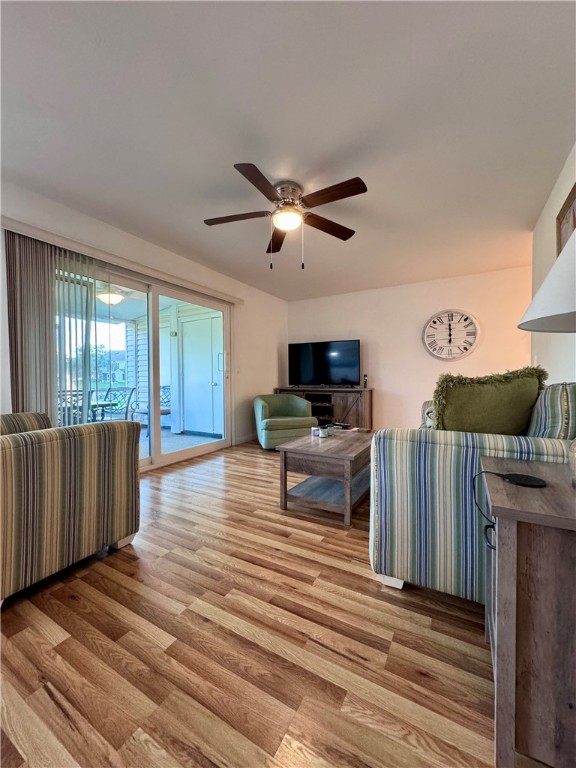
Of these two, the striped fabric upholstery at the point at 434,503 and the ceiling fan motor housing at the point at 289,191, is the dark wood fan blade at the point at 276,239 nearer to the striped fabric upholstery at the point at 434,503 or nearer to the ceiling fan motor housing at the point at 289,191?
the ceiling fan motor housing at the point at 289,191

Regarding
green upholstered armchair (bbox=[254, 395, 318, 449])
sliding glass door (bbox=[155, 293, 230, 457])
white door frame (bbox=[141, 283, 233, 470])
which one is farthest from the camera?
sliding glass door (bbox=[155, 293, 230, 457])

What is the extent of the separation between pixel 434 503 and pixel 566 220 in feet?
6.85

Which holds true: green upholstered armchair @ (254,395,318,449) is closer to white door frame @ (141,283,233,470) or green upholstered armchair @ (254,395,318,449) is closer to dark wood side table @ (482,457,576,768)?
white door frame @ (141,283,233,470)

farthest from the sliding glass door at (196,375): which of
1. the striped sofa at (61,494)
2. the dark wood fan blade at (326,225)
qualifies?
the striped sofa at (61,494)

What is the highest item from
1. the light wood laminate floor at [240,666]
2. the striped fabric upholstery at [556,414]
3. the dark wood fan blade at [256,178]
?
the dark wood fan blade at [256,178]

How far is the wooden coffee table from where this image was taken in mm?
2150

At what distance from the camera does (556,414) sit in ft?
4.04

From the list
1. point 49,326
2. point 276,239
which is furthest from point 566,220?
point 49,326

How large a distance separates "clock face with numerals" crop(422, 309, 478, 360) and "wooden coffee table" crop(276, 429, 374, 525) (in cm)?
264

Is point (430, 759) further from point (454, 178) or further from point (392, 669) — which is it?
point (454, 178)

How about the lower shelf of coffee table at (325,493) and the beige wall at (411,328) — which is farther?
the beige wall at (411,328)

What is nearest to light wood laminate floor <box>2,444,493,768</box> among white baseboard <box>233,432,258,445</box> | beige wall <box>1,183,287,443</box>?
beige wall <box>1,183,287,443</box>

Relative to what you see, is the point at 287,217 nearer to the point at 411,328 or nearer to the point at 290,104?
the point at 290,104

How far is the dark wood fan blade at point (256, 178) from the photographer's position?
1.61 m
